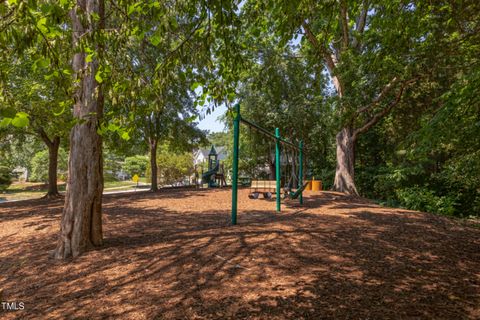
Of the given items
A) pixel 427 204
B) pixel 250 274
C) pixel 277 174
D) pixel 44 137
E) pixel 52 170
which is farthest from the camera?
pixel 52 170

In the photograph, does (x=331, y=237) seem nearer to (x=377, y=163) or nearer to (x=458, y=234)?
(x=458, y=234)

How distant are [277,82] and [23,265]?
505 centimetres

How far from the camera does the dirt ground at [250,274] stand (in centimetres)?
282

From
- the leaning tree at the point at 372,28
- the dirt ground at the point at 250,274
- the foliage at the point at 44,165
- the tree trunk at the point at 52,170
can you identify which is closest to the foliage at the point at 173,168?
the tree trunk at the point at 52,170

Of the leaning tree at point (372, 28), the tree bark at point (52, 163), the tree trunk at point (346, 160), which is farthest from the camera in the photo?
the tree trunk at point (346, 160)

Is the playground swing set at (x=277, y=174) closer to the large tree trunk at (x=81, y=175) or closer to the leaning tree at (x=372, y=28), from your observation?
the leaning tree at (x=372, y=28)

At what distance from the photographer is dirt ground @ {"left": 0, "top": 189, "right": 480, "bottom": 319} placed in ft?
9.26

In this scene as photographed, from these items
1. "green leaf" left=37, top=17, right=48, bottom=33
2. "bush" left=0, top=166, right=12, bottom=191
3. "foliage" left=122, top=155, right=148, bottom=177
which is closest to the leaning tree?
"green leaf" left=37, top=17, right=48, bottom=33

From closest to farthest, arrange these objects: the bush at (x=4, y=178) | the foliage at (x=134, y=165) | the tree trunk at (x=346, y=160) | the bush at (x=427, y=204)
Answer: the bush at (x=427, y=204) < the tree trunk at (x=346, y=160) < the bush at (x=4, y=178) < the foliage at (x=134, y=165)

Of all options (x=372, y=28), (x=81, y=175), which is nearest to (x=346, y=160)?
(x=372, y=28)

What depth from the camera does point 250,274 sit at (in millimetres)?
3598

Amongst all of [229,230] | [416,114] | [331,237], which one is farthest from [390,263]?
[416,114]

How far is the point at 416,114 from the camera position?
18234 mm

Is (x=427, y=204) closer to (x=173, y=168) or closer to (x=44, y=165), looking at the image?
(x=173, y=168)
